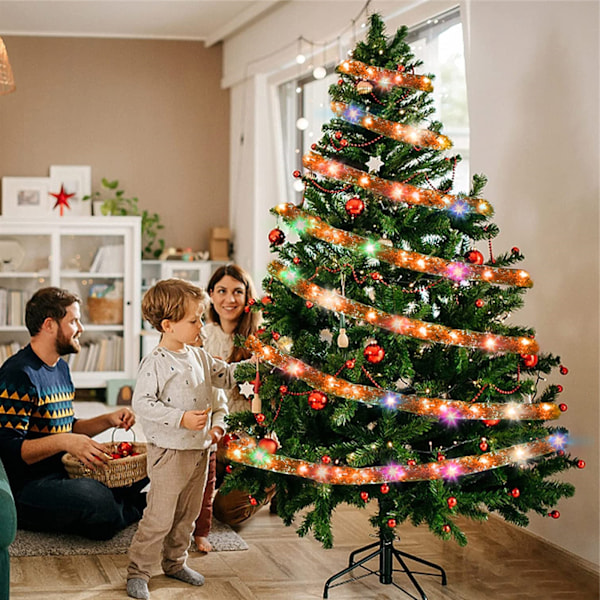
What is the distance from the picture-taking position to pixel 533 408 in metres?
2.46

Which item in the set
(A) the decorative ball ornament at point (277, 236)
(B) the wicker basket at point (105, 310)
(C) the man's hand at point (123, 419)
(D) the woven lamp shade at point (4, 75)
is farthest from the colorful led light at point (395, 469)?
(B) the wicker basket at point (105, 310)

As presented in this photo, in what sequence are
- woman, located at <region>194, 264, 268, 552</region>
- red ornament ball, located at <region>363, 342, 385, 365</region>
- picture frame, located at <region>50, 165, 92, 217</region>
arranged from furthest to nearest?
picture frame, located at <region>50, 165, 92, 217</region>, woman, located at <region>194, 264, 268, 552</region>, red ornament ball, located at <region>363, 342, 385, 365</region>

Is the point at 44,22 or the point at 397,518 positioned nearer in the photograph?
the point at 397,518

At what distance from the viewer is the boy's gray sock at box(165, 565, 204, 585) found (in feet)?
8.99

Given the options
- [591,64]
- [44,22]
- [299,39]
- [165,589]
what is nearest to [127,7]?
[44,22]

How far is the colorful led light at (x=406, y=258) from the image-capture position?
7.85ft

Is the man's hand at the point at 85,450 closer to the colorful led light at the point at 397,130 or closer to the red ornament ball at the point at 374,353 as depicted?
the red ornament ball at the point at 374,353

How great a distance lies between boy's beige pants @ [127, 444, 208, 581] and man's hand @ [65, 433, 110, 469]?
371mm

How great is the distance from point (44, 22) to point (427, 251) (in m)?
4.73

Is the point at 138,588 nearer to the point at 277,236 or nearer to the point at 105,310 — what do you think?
the point at 277,236

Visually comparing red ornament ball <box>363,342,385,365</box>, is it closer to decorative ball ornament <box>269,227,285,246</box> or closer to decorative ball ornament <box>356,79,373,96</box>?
decorative ball ornament <box>269,227,285,246</box>

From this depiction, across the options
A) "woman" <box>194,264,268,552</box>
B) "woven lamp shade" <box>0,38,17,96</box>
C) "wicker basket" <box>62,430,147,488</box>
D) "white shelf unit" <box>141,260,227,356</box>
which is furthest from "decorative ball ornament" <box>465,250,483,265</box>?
"white shelf unit" <box>141,260,227,356</box>

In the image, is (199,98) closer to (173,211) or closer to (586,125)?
(173,211)

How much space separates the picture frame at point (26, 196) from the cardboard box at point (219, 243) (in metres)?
1.21
